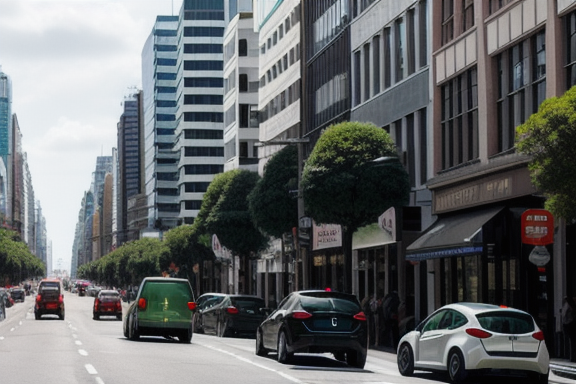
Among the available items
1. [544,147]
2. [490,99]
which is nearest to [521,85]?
[490,99]

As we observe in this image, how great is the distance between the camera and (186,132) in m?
171

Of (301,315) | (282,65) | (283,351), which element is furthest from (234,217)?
(301,315)

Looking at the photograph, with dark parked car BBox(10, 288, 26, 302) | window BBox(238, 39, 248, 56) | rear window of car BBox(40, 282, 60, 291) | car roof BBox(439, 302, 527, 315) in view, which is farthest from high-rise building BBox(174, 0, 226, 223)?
car roof BBox(439, 302, 527, 315)

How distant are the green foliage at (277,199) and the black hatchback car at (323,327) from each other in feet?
99.5

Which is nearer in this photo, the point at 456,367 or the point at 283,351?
the point at 456,367

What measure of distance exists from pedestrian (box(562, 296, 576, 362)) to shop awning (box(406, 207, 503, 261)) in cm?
435

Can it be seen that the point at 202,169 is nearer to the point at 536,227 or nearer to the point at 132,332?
the point at 132,332

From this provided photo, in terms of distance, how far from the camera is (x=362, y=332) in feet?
85.3

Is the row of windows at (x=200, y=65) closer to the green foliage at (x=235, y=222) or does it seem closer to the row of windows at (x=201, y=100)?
the row of windows at (x=201, y=100)

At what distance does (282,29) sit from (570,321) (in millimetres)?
54737

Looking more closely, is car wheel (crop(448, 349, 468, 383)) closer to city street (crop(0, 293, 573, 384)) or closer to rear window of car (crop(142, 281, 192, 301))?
city street (crop(0, 293, 573, 384))

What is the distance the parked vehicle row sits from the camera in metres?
21.1

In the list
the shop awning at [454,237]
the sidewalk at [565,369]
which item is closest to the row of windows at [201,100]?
the shop awning at [454,237]

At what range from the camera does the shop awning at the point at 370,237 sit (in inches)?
1907
